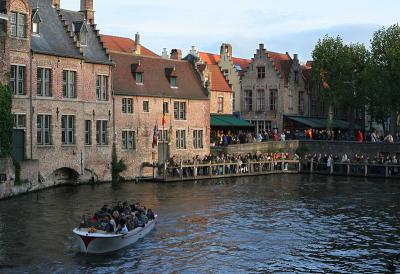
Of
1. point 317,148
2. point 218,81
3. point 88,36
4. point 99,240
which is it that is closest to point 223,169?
point 317,148

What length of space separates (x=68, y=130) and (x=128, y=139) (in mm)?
6800

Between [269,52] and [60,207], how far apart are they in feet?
157

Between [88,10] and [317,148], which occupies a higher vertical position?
[88,10]

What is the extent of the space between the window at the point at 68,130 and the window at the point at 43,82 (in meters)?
2.47

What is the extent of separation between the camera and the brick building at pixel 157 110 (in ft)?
183

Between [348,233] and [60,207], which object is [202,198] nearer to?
[60,207]

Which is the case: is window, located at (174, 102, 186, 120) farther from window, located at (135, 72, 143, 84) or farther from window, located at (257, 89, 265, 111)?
window, located at (257, 89, 265, 111)

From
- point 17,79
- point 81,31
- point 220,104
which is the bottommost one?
point 17,79

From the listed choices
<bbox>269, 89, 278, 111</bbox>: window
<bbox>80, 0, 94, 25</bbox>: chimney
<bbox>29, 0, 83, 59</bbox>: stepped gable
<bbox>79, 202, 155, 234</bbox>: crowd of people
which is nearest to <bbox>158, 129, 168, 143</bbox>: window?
<bbox>80, 0, 94, 25</bbox>: chimney

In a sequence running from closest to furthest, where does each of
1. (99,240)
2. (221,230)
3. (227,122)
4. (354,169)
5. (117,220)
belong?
(99,240) < (117,220) < (221,230) < (354,169) < (227,122)

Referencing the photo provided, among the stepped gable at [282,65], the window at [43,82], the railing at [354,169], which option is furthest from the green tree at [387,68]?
the window at [43,82]

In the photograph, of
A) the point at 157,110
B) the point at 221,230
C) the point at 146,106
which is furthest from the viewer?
the point at 157,110

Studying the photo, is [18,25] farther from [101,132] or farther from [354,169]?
[354,169]

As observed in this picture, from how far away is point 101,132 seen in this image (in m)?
53.4
